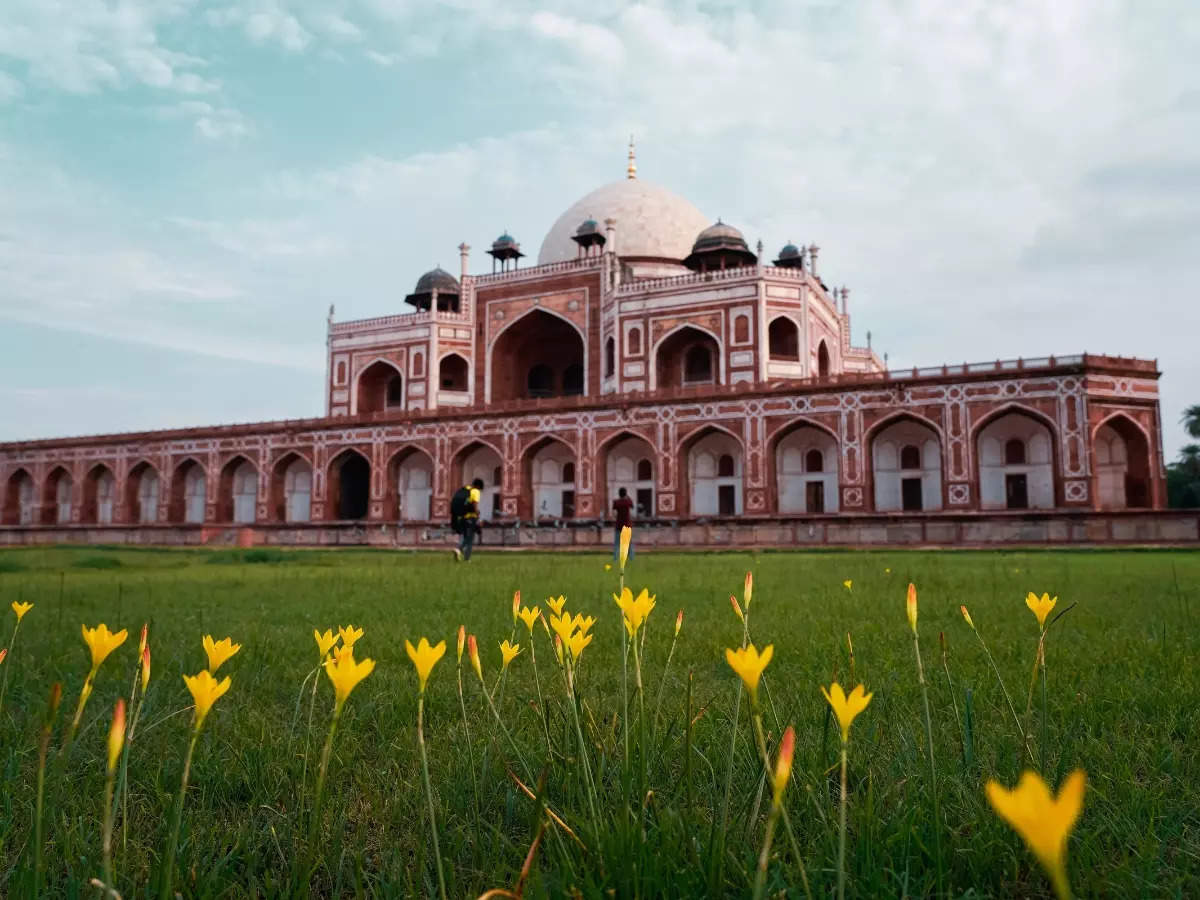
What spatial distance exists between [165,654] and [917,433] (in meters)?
22.9

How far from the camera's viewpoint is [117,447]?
1245 inches

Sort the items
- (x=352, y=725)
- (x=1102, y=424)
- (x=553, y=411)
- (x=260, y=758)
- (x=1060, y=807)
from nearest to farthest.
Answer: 1. (x=1060, y=807)
2. (x=260, y=758)
3. (x=352, y=725)
4. (x=1102, y=424)
5. (x=553, y=411)

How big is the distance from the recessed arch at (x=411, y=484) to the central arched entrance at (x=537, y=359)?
4.40 m

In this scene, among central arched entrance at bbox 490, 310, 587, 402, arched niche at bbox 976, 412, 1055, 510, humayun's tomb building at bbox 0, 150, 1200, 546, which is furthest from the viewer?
central arched entrance at bbox 490, 310, 587, 402

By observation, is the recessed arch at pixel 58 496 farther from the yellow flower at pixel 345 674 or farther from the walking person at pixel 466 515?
the yellow flower at pixel 345 674

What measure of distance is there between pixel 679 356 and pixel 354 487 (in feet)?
39.5

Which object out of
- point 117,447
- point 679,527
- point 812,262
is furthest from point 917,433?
point 117,447

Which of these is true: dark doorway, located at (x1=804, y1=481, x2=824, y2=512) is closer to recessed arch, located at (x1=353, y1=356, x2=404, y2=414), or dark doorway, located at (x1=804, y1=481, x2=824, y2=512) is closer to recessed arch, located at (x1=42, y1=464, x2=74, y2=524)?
recessed arch, located at (x1=353, y1=356, x2=404, y2=414)

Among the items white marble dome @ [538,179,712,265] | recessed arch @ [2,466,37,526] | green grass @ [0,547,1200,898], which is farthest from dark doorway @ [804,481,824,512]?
recessed arch @ [2,466,37,526]

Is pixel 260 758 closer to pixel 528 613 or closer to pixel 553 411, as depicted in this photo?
pixel 528 613

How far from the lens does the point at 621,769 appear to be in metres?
1.23

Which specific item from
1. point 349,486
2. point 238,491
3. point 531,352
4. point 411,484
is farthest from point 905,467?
point 238,491

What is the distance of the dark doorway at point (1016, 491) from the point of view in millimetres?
22078

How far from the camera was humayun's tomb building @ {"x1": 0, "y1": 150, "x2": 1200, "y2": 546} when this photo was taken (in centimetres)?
2086
